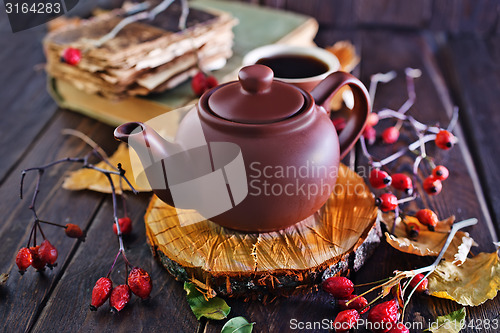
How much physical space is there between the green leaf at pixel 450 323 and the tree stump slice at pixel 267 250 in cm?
13

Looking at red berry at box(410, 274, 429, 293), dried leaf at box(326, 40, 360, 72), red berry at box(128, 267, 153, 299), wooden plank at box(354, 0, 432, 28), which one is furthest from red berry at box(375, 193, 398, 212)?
wooden plank at box(354, 0, 432, 28)

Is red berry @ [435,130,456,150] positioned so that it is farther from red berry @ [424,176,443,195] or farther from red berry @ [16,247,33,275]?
red berry @ [16,247,33,275]

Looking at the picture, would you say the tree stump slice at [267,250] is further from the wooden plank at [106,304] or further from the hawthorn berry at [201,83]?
the hawthorn berry at [201,83]

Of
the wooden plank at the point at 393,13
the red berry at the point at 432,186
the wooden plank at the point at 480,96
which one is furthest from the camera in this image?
the wooden plank at the point at 393,13

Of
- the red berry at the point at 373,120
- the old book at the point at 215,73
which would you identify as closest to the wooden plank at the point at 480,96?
the red berry at the point at 373,120

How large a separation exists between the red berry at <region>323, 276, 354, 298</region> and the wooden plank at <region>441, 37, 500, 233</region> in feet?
1.05

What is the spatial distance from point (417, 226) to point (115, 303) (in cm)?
47

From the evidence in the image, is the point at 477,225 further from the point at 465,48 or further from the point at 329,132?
the point at 465,48

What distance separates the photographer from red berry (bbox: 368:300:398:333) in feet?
2.00

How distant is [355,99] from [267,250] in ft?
0.88

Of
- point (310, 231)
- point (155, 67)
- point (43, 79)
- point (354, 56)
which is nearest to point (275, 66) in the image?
point (155, 67)

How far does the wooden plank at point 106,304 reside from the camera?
64 cm

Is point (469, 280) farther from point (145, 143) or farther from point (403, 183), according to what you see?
point (145, 143)

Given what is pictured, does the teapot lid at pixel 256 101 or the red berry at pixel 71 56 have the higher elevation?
the teapot lid at pixel 256 101
